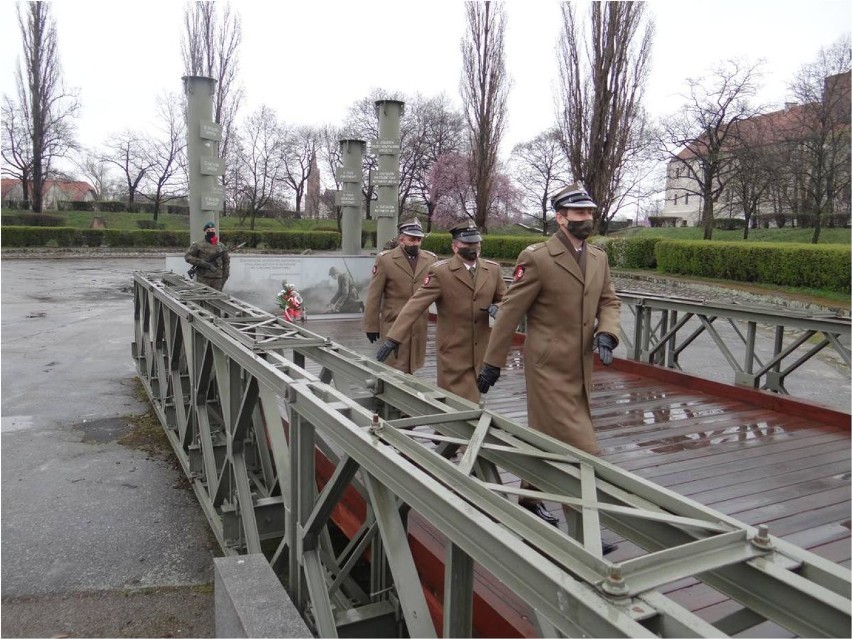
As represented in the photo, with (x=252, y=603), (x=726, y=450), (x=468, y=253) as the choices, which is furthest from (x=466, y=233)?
(x=252, y=603)

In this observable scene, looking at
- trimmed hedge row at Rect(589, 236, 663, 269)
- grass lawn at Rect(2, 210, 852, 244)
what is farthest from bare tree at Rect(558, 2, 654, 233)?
grass lawn at Rect(2, 210, 852, 244)

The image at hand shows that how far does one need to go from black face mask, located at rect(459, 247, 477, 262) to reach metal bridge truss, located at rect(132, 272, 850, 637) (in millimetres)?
1088

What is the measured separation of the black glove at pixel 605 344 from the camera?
3.33m

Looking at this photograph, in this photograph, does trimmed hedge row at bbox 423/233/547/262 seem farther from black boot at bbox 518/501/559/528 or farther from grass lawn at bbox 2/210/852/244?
black boot at bbox 518/501/559/528

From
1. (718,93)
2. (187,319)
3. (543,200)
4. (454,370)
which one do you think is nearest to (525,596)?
(454,370)

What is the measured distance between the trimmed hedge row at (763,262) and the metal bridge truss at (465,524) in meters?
14.4

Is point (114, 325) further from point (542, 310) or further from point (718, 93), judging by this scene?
point (718, 93)

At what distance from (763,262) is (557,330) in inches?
618

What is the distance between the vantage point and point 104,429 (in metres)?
6.95

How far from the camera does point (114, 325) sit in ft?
43.6

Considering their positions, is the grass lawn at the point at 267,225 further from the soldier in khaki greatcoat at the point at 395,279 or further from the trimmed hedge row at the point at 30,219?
the soldier in khaki greatcoat at the point at 395,279

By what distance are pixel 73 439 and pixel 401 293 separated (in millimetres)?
3734

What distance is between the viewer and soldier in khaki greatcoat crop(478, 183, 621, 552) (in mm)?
3314

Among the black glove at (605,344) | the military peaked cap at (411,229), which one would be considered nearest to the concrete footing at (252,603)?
the black glove at (605,344)
